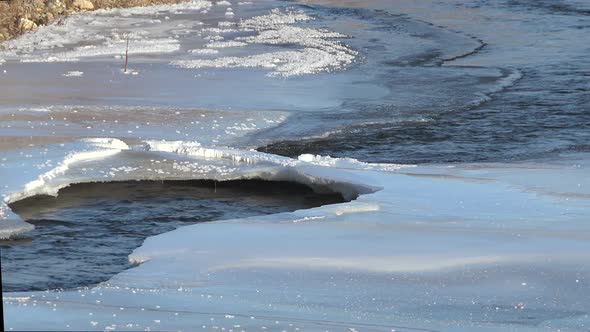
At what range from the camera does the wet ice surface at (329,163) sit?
15.5ft

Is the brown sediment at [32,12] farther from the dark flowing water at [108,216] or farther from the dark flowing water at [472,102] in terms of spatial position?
the dark flowing water at [108,216]

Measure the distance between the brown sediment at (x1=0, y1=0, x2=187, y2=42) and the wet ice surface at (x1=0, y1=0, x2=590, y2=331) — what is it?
1.71ft

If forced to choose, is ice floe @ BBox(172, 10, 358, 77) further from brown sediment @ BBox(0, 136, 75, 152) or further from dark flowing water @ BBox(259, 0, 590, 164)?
brown sediment @ BBox(0, 136, 75, 152)

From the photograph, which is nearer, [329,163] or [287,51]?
[329,163]

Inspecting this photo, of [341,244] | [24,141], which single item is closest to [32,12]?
[24,141]

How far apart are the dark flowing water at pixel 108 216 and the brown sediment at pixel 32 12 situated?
8.84m

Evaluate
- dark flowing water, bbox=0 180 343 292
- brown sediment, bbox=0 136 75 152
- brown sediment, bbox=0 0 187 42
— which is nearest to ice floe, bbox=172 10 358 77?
brown sediment, bbox=0 0 187 42

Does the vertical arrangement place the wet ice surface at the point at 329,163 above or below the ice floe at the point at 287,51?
above

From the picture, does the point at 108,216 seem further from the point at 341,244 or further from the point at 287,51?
the point at 287,51

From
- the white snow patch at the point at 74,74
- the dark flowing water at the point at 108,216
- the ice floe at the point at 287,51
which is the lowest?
the ice floe at the point at 287,51

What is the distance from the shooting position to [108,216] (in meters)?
6.84

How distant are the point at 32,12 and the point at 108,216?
1137 centimetres

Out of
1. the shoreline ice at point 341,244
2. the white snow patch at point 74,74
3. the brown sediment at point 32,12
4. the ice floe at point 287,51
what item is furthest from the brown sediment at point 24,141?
the brown sediment at point 32,12

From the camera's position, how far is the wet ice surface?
473 centimetres
